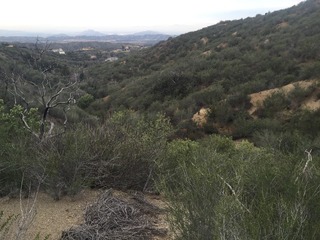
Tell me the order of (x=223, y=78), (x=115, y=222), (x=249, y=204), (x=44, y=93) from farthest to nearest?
(x=223, y=78)
(x=44, y=93)
(x=115, y=222)
(x=249, y=204)

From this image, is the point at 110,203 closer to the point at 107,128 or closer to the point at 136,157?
the point at 136,157

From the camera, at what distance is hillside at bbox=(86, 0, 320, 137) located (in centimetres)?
2687

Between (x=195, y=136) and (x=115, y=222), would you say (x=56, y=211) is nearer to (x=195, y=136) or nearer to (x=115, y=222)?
(x=115, y=222)

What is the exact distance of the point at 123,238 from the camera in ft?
18.2

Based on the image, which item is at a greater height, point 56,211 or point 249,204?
point 249,204

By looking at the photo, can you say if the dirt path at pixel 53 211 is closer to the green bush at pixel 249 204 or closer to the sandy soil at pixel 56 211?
the sandy soil at pixel 56 211

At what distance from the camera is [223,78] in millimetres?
32656

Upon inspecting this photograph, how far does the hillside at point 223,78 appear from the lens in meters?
26.9

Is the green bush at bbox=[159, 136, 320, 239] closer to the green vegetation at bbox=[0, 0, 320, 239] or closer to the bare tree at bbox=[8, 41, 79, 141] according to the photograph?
the green vegetation at bbox=[0, 0, 320, 239]

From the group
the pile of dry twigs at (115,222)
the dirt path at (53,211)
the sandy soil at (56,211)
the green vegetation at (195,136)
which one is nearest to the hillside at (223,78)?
the green vegetation at (195,136)

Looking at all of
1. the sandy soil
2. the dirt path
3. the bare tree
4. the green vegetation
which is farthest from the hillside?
the dirt path

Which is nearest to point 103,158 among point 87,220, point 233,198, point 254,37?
point 87,220

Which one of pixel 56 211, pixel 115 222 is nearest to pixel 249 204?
pixel 115 222

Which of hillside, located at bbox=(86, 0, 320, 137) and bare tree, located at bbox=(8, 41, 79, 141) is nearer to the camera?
bare tree, located at bbox=(8, 41, 79, 141)
